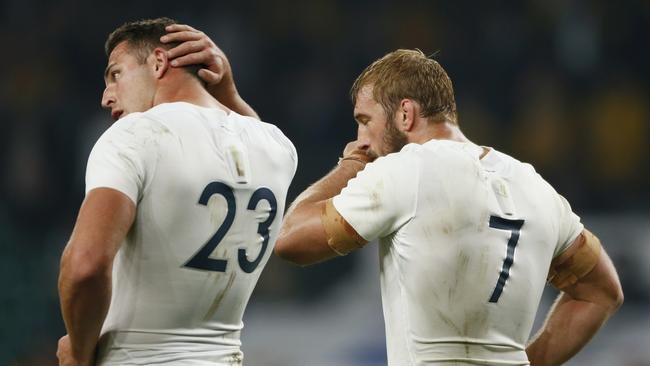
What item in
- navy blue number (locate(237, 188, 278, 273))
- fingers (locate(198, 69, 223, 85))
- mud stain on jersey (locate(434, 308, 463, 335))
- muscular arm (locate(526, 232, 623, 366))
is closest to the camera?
navy blue number (locate(237, 188, 278, 273))

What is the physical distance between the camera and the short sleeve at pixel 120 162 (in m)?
3.05

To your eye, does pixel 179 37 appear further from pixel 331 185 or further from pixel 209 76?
pixel 331 185

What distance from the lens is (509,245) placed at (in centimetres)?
360

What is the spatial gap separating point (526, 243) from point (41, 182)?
6.49 metres

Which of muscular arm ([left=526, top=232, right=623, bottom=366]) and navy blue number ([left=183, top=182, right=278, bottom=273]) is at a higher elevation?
navy blue number ([left=183, top=182, right=278, bottom=273])

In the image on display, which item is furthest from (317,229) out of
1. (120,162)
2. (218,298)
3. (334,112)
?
(334,112)

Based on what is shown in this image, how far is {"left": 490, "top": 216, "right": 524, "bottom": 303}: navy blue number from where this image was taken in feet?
11.7

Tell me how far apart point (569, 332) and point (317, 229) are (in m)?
1.03

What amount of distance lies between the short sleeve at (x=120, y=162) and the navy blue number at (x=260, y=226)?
416 mm

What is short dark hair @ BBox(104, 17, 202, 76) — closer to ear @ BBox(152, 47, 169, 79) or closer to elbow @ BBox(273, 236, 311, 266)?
ear @ BBox(152, 47, 169, 79)

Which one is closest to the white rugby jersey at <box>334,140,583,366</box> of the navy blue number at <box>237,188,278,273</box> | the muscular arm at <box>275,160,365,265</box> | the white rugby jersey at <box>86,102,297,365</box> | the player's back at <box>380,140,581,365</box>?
the player's back at <box>380,140,581,365</box>

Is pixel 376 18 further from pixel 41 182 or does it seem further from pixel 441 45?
pixel 41 182

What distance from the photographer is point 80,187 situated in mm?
9344

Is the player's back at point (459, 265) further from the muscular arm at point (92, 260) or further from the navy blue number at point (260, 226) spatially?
the muscular arm at point (92, 260)
